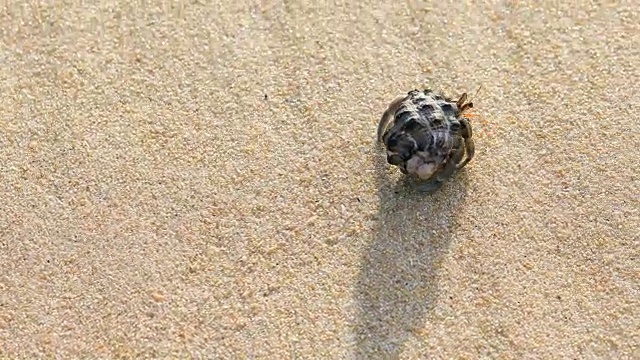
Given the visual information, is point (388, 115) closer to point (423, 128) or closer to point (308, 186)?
point (423, 128)

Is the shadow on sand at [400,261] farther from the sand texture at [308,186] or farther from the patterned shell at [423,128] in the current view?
the patterned shell at [423,128]

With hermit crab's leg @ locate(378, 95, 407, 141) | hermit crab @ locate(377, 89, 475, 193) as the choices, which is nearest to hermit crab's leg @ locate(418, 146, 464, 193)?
hermit crab @ locate(377, 89, 475, 193)

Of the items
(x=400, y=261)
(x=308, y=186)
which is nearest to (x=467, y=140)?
(x=400, y=261)

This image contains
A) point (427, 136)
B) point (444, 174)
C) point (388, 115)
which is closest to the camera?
point (427, 136)

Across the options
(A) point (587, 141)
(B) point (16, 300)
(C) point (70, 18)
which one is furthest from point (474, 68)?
(B) point (16, 300)

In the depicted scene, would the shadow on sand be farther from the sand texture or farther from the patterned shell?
the patterned shell

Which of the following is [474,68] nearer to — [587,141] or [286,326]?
[587,141]
